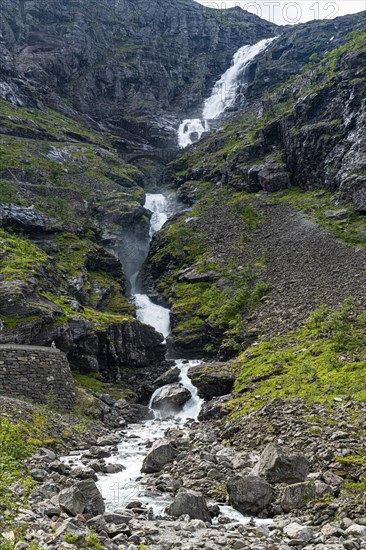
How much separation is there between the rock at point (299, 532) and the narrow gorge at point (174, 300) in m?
0.04

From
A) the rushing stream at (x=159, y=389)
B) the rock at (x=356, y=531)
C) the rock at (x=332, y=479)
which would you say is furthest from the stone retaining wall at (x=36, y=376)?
the rock at (x=356, y=531)

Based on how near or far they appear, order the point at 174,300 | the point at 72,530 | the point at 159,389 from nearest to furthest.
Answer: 1. the point at 72,530
2. the point at 159,389
3. the point at 174,300

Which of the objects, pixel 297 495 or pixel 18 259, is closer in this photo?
pixel 297 495

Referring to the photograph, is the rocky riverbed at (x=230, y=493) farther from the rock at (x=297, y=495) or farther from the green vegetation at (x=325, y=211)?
the green vegetation at (x=325, y=211)

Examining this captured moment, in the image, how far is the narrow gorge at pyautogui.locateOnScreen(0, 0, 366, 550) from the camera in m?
13.6

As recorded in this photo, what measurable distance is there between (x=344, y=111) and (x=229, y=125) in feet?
170

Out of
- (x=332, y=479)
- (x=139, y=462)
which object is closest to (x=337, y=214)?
(x=139, y=462)

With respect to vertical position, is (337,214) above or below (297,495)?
above

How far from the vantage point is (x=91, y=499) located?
508 inches

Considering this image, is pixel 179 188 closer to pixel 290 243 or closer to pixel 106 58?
pixel 290 243

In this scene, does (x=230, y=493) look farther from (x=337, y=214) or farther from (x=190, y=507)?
(x=337, y=214)

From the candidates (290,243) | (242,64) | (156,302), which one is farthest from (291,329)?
(242,64)

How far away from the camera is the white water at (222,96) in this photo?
13588 centimetres

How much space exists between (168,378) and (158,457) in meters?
23.2
